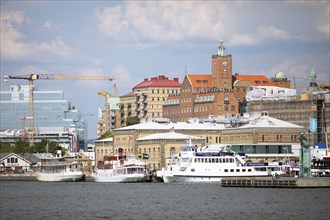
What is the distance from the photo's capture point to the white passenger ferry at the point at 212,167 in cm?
15450

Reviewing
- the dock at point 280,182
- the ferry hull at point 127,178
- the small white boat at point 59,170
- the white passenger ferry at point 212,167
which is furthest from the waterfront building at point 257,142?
the dock at point 280,182

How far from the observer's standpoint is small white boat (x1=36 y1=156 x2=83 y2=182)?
590 feet

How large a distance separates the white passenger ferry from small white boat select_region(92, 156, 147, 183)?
983 centimetres

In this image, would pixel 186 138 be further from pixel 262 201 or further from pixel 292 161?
pixel 262 201

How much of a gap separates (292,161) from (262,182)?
4358 centimetres

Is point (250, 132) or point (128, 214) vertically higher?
point (250, 132)

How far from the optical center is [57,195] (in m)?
134

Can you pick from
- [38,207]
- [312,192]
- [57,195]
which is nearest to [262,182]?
[312,192]

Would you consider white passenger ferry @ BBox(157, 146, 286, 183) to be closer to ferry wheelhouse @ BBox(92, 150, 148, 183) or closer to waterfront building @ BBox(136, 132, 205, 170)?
ferry wheelhouse @ BBox(92, 150, 148, 183)

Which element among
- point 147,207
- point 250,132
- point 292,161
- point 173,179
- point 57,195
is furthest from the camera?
point 250,132

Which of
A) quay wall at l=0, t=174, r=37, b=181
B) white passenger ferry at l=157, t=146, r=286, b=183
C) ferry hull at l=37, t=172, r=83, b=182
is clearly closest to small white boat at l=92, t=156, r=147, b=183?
ferry hull at l=37, t=172, r=83, b=182

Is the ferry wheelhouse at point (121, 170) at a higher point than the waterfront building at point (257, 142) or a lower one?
lower

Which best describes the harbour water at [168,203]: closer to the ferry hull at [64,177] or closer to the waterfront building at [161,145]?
the ferry hull at [64,177]

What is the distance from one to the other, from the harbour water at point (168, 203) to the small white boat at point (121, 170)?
18215 millimetres
